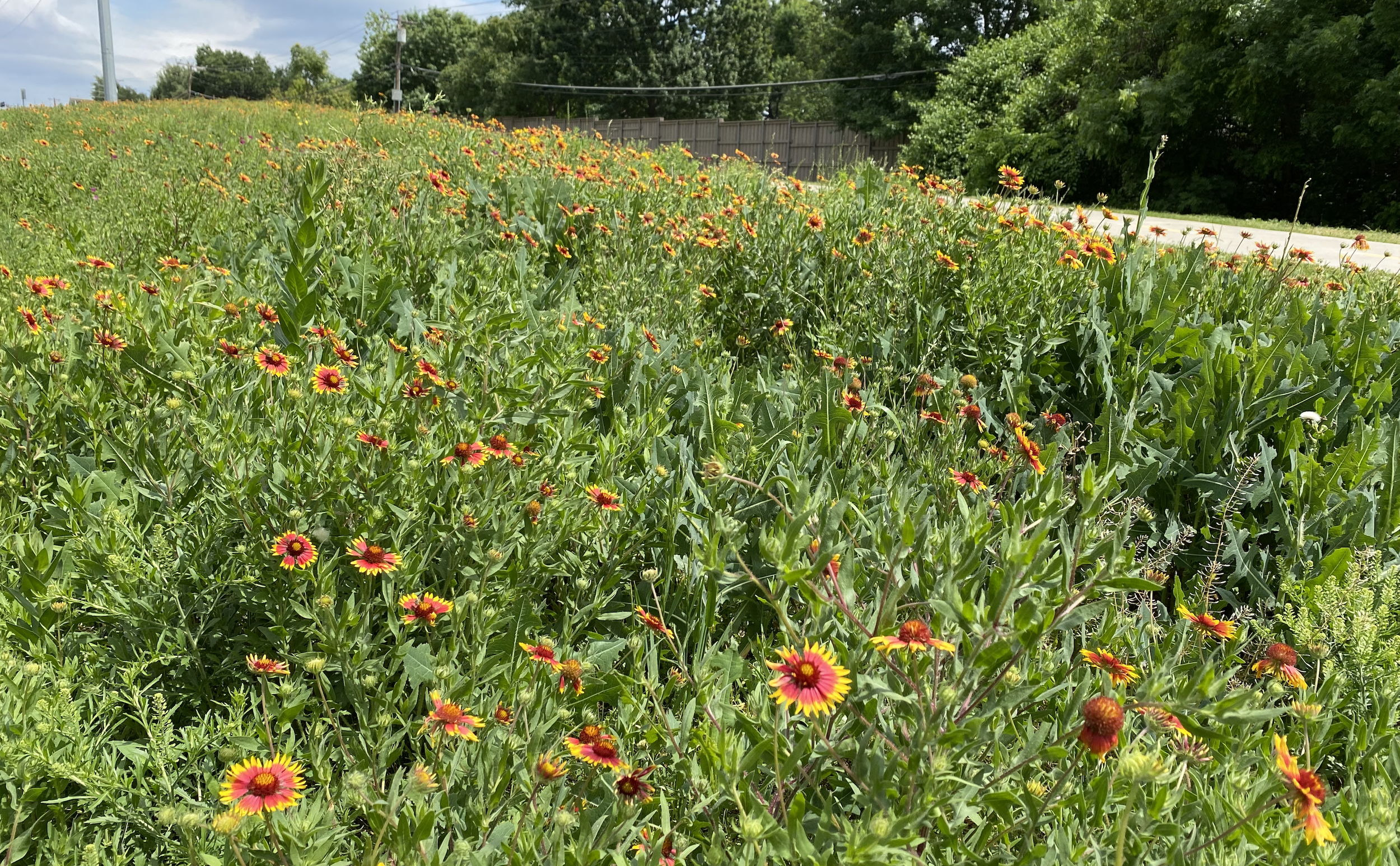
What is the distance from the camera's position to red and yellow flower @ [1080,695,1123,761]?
0.95 meters

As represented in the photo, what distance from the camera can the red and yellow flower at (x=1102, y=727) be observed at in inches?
37.4

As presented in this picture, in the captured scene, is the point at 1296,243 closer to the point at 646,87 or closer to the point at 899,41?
the point at 899,41

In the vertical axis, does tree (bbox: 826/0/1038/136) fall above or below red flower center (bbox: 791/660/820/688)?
above

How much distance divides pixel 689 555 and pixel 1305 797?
127 centimetres

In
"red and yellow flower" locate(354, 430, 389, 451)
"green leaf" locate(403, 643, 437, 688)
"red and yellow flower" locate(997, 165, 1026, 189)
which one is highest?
"red and yellow flower" locate(997, 165, 1026, 189)

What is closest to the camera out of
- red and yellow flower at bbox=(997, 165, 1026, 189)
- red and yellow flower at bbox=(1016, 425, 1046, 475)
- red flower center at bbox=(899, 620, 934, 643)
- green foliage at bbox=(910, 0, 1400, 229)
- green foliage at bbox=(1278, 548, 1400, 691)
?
red flower center at bbox=(899, 620, 934, 643)

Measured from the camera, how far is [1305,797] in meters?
0.90

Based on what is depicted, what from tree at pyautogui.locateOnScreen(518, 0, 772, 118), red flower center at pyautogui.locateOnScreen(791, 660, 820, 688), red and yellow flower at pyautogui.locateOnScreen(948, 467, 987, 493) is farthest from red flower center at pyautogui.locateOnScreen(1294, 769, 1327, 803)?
tree at pyautogui.locateOnScreen(518, 0, 772, 118)

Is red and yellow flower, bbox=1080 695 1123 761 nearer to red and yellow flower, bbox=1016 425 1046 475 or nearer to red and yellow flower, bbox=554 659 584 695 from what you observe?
red and yellow flower, bbox=554 659 584 695

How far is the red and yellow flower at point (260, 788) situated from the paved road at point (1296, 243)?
7.94 meters

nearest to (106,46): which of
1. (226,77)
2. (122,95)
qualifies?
(122,95)

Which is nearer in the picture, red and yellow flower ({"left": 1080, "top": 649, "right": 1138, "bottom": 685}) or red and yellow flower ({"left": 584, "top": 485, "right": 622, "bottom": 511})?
red and yellow flower ({"left": 1080, "top": 649, "right": 1138, "bottom": 685})

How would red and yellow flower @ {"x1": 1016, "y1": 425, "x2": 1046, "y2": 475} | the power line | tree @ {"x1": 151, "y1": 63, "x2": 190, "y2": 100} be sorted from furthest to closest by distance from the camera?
tree @ {"x1": 151, "y1": 63, "x2": 190, "y2": 100}
the power line
red and yellow flower @ {"x1": 1016, "y1": 425, "x2": 1046, "y2": 475}

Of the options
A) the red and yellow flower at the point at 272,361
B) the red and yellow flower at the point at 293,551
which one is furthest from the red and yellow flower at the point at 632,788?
the red and yellow flower at the point at 272,361
